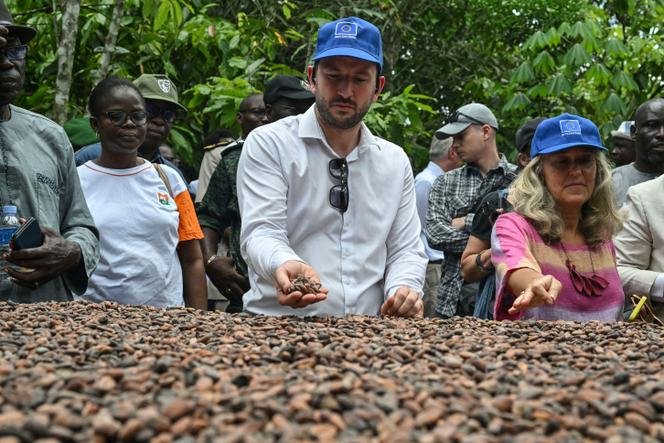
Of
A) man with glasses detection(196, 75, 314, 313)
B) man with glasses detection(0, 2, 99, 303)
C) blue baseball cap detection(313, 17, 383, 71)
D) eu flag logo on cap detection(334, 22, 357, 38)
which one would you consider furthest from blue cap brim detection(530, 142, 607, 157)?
man with glasses detection(0, 2, 99, 303)

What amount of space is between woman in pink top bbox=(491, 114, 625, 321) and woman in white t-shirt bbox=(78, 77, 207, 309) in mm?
1437

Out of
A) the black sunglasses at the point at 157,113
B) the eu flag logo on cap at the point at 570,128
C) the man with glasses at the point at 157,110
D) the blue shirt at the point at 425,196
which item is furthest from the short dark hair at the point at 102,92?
the blue shirt at the point at 425,196

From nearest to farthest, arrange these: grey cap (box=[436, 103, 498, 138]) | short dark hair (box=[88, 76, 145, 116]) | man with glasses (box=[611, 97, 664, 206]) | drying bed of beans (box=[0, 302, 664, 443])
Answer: drying bed of beans (box=[0, 302, 664, 443]), short dark hair (box=[88, 76, 145, 116]), man with glasses (box=[611, 97, 664, 206]), grey cap (box=[436, 103, 498, 138])

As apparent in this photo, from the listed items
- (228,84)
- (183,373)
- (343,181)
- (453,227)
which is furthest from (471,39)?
(183,373)

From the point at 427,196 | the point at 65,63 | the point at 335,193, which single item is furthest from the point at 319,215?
the point at 427,196

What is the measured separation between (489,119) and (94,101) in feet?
8.48

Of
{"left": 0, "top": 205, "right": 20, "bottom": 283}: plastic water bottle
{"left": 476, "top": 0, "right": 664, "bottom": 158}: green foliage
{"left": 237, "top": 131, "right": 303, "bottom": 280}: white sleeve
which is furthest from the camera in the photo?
{"left": 476, "top": 0, "right": 664, "bottom": 158}: green foliage

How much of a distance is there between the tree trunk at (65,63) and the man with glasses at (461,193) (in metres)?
2.15

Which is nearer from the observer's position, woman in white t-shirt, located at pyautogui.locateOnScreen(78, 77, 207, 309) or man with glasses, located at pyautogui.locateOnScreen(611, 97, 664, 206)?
woman in white t-shirt, located at pyautogui.locateOnScreen(78, 77, 207, 309)

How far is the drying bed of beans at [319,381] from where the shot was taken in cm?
189

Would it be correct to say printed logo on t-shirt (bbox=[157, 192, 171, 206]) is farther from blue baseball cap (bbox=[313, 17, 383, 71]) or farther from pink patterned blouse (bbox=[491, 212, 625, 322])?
pink patterned blouse (bbox=[491, 212, 625, 322])

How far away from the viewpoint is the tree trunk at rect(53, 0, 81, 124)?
558cm

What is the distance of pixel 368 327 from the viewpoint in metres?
3.29

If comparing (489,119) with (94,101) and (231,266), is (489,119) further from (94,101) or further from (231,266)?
(94,101)
